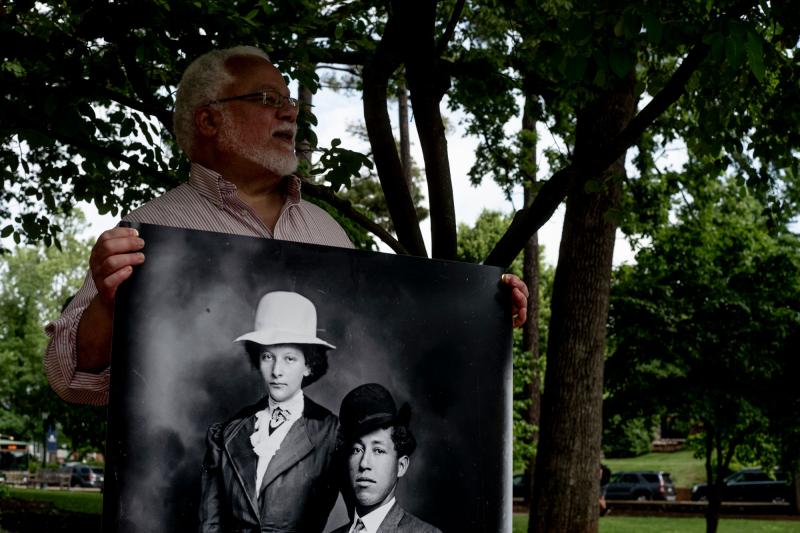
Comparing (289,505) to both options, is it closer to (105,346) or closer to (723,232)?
(105,346)

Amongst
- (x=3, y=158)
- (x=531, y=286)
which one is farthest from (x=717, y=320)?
(x=3, y=158)

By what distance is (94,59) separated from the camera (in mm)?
5953

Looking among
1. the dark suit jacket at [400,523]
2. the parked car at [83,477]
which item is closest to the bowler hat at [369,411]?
the dark suit jacket at [400,523]

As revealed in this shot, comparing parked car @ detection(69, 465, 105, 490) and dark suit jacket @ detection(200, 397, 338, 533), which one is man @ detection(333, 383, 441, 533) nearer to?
dark suit jacket @ detection(200, 397, 338, 533)

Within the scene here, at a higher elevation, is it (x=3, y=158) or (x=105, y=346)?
(x=3, y=158)

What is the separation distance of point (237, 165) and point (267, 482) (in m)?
0.99

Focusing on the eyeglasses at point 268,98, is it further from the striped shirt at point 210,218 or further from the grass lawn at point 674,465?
the grass lawn at point 674,465

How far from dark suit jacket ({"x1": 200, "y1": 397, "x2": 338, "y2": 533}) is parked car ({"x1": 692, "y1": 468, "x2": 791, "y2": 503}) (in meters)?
29.2

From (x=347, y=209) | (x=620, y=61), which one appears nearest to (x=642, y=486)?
(x=347, y=209)

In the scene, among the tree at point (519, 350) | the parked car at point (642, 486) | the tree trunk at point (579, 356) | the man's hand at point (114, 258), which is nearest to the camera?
the man's hand at point (114, 258)

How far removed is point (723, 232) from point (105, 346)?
548 inches

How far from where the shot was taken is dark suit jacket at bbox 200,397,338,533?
7.24 ft

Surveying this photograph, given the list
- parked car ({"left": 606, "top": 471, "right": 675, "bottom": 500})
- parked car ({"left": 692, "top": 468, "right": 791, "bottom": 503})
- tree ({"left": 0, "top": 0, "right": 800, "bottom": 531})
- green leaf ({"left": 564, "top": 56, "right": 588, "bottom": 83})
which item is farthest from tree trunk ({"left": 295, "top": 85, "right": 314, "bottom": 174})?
parked car ({"left": 606, "top": 471, "right": 675, "bottom": 500})

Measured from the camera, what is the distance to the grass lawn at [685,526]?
66.5 ft
